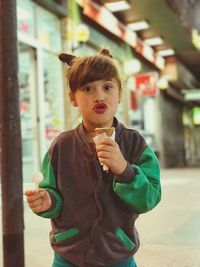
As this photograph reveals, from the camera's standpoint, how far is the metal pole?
2482mm

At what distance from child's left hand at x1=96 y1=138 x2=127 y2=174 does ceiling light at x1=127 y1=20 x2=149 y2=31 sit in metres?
12.9

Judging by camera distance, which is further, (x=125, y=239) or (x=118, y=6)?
(x=118, y=6)

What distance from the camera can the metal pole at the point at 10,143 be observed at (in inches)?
97.7

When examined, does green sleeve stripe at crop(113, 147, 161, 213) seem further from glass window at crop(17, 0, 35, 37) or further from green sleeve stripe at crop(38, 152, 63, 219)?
glass window at crop(17, 0, 35, 37)

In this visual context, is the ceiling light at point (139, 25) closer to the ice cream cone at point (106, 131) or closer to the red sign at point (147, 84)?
the red sign at point (147, 84)

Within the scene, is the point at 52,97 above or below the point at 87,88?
above

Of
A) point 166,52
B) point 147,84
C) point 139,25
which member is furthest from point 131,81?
point 166,52

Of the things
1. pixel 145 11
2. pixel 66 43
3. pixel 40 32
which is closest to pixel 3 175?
pixel 40 32

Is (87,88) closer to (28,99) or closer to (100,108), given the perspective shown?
(100,108)

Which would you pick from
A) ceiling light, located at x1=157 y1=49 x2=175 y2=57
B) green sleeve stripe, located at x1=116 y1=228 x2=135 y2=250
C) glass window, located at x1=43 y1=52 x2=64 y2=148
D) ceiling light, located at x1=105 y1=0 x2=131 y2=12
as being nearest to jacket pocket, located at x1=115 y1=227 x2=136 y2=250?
green sleeve stripe, located at x1=116 y1=228 x2=135 y2=250

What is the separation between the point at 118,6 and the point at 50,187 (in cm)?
1129

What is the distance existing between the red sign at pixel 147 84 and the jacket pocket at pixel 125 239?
13.0 meters

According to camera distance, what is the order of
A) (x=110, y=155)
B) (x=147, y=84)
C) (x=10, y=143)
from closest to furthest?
(x=110, y=155) → (x=10, y=143) → (x=147, y=84)

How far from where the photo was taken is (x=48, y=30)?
9.78m
